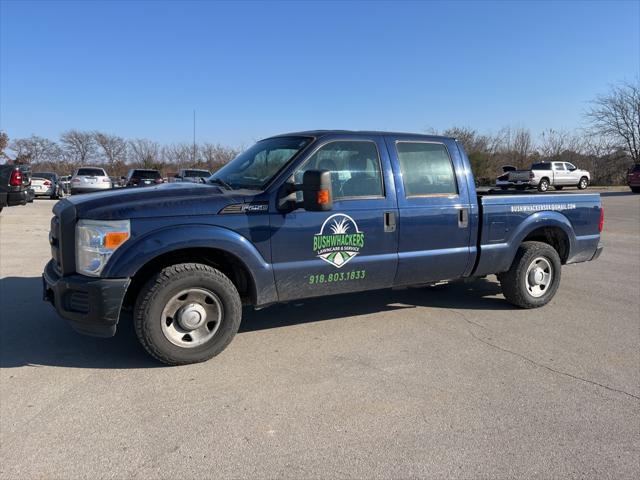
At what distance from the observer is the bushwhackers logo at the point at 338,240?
4.41 meters

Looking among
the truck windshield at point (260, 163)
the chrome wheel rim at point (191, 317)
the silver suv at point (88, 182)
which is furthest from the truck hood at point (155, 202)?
the silver suv at point (88, 182)

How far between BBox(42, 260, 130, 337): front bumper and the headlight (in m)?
0.12

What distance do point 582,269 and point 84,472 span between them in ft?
26.3

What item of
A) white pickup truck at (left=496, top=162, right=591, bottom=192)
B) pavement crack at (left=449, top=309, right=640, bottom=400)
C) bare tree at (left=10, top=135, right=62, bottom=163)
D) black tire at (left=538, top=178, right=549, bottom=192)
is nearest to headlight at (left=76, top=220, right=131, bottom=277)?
pavement crack at (left=449, top=309, right=640, bottom=400)

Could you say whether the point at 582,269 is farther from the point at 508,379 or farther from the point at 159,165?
the point at 159,165

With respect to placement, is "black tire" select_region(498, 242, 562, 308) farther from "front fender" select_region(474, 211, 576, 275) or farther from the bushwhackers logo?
the bushwhackers logo

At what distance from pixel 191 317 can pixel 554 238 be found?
15.2ft

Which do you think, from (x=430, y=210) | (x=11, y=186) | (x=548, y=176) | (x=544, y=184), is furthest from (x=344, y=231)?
(x=548, y=176)

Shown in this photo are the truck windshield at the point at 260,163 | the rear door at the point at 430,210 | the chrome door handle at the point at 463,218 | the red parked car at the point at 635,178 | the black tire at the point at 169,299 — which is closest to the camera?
the black tire at the point at 169,299

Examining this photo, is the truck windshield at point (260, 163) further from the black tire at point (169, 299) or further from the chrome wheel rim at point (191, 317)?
the chrome wheel rim at point (191, 317)

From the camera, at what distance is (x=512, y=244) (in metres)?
5.59

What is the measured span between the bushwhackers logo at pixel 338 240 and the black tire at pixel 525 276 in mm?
2187

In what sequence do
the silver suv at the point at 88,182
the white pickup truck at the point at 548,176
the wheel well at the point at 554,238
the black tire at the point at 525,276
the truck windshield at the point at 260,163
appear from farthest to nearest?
the white pickup truck at the point at 548,176 < the silver suv at the point at 88,182 < the wheel well at the point at 554,238 < the black tire at the point at 525,276 < the truck windshield at the point at 260,163

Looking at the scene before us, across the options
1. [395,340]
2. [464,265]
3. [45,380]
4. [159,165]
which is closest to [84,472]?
[45,380]
